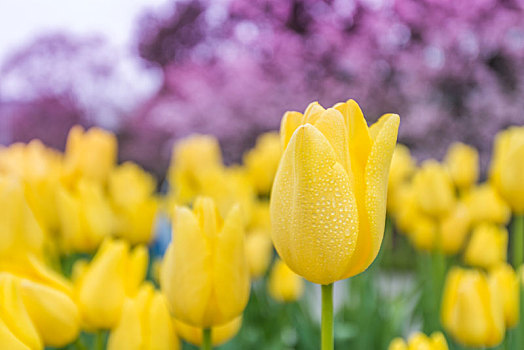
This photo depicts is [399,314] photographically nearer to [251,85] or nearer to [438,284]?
[438,284]

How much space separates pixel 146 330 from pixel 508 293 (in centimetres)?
37

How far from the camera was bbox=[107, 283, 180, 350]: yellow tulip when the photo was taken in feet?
1.24

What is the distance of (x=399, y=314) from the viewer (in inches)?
41.0

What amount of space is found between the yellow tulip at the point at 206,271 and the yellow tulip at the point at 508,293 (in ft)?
0.99

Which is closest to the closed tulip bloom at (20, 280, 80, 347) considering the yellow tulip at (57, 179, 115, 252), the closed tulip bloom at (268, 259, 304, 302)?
the yellow tulip at (57, 179, 115, 252)

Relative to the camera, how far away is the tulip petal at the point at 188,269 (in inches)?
13.1

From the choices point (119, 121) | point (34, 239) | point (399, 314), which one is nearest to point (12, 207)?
point (34, 239)

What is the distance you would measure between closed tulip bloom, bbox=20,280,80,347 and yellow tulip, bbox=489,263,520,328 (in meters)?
0.38

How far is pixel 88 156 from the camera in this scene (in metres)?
0.75

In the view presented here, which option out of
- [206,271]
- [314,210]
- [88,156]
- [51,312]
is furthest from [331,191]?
[88,156]

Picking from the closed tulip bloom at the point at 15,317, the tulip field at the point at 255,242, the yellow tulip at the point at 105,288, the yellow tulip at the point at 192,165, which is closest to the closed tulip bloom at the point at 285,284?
the tulip field at the point at 255,242

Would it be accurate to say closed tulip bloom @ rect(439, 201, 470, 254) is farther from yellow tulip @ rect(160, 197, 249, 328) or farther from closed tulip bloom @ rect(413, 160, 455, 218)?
yellow tulip @ rect(160, 197, 249, 328)

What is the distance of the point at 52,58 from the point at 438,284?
7.02ft

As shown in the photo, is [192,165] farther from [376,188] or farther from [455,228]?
[376,188]
